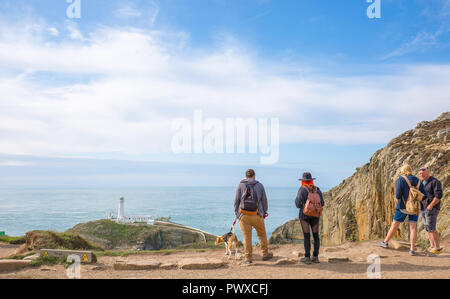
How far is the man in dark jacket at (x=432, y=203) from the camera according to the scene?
8602 millimetres

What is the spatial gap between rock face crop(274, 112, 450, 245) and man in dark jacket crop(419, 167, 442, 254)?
1.77 meters

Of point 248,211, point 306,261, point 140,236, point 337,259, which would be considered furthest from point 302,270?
point 140,236

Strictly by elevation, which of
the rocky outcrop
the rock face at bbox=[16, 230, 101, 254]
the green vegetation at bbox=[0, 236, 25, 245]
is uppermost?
the rock face at bbox=[16, 230, 101, 254]

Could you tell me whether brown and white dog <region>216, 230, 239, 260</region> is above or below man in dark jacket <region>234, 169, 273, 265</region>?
below

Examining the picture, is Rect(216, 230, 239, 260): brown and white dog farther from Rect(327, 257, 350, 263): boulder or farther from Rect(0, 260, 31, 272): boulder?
Rect(0, 260, 31, 272): boulder

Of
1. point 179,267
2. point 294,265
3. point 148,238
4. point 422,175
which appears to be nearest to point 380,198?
point 422,175

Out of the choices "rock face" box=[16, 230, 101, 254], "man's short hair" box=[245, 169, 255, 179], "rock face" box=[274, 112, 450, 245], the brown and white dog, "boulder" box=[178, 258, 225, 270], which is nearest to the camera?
"boulder" box=[178, 258, 225, 270]

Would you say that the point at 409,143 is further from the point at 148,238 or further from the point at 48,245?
the point at 148,238

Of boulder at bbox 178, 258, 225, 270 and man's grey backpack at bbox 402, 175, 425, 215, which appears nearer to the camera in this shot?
boulder at bbox 178, 258, 225, 270

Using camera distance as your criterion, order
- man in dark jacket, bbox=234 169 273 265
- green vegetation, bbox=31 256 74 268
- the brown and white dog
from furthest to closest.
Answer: the brown and white dog, green vegetation, bbox=31 256 74 268, man in dark jacket, bbox=234 169 273 265

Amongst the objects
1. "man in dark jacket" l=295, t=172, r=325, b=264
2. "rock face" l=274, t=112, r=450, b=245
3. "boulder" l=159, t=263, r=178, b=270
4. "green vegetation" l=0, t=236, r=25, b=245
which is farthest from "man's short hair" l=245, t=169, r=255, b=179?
"green vegetation" l=0, t=236, r=25, b=245

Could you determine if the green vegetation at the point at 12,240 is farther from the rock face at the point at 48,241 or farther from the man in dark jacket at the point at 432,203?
the man in dark jacket at the point at 432,203

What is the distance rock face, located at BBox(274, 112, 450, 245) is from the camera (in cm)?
1276
